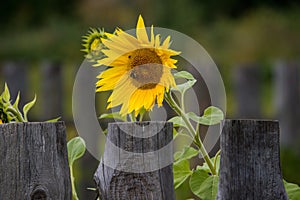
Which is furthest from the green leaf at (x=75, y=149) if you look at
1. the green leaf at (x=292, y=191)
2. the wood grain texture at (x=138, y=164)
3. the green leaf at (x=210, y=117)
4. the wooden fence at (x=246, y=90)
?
the wooden fence at (x=246, y=90)

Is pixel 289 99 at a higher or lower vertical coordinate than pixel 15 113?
higher

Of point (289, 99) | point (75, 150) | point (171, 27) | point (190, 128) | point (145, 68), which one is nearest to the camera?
point (145, 68)

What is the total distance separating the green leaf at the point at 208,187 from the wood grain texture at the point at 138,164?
6 cm

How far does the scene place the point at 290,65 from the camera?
5887 millimetres

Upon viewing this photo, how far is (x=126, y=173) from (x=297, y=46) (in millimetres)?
11145

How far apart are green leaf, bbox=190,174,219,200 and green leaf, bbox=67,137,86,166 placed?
0.24 m

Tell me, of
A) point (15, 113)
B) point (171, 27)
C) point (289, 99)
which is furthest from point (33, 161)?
point (171, 27)

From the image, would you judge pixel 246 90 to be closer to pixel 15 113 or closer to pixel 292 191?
pixel 292 191

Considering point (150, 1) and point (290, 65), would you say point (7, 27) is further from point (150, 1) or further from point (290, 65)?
point (290, 65)

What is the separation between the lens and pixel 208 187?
1.25m

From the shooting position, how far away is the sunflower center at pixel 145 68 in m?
1.11

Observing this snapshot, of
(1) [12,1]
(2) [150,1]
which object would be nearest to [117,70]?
(2) [150,1]

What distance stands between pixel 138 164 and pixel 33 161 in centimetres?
18

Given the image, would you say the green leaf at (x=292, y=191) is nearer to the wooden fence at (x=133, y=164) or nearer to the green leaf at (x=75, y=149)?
the wooden fence at (x=133, y=164)
